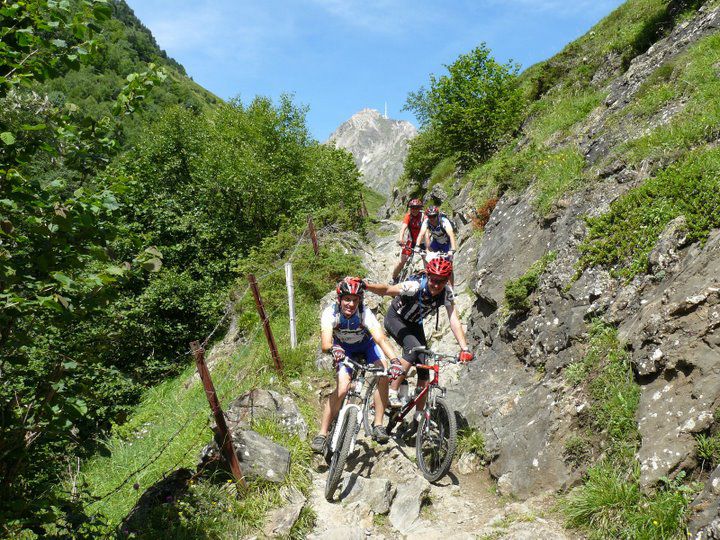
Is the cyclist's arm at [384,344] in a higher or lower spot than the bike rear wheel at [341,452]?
higher

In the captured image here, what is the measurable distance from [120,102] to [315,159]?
98.7ft

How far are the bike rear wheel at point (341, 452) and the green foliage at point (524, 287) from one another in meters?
3.80

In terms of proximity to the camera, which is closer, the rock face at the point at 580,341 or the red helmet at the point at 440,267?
the rock face at the point at 580,341

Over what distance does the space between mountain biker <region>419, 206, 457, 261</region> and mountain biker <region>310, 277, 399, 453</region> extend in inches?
187

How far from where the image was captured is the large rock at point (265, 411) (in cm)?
736

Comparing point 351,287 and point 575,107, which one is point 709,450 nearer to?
point 351,287

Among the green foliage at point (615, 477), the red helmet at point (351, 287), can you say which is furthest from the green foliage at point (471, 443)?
the red helmet at point (351, 287)

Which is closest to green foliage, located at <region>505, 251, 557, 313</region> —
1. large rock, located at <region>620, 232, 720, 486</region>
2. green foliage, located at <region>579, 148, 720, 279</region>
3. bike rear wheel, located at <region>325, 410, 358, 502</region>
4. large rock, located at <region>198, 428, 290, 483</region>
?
green foliage, located at <region>579, 148, 720, 279</region>

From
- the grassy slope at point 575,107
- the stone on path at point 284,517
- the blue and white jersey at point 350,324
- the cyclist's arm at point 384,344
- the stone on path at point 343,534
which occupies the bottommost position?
the stone on path at point 343,534

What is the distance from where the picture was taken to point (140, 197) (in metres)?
23.7

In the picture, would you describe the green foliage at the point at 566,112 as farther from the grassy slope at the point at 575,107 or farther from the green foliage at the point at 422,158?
the green foliage at the point at 422,158

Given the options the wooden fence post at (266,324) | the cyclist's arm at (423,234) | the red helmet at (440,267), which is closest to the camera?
the red helmet at (440,267)

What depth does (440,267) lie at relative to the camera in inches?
264

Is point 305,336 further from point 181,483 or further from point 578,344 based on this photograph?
point 578,344
